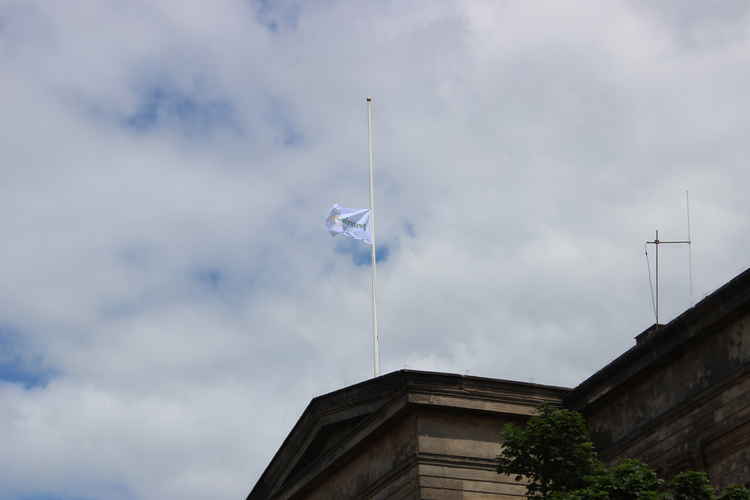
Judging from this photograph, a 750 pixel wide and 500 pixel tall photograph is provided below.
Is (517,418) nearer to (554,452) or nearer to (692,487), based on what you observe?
(554,452)

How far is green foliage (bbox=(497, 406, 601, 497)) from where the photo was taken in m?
23.8

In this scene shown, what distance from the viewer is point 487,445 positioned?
30.2 meters

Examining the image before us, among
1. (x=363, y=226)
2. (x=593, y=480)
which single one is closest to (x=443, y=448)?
(x=593, y=480)

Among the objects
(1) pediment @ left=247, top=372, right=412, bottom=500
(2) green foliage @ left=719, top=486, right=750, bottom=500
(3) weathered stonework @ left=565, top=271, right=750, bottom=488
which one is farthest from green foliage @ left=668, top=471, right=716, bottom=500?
(1) pediment @ left=247, top=372, right=412, bottom=500

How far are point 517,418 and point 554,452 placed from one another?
649cm

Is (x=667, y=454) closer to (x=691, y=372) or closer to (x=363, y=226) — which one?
(x=691, y=372)

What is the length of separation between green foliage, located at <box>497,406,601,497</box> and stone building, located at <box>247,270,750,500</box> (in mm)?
3484

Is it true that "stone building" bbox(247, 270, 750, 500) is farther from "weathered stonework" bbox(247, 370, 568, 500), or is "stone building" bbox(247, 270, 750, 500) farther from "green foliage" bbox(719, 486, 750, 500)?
"green foliage" bbox(719, 486, 750, 500)

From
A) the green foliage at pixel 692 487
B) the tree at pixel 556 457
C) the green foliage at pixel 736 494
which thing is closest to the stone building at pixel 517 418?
the tree at pixel 556 457

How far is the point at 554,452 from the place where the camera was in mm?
23969

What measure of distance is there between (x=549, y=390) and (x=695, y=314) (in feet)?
16.4

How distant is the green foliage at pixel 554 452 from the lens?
23.8 metres

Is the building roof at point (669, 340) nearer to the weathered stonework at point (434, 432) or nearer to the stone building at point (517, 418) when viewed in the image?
the stone building at point (517, 418)

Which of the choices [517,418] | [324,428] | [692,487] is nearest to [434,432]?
[517,418]
